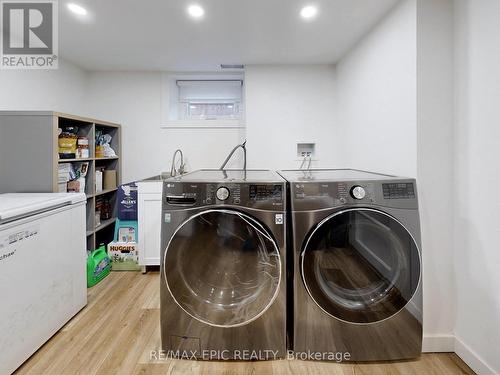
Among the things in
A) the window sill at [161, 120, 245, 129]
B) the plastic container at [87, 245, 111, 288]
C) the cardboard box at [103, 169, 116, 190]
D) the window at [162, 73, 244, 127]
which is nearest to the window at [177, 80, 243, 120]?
the window at [162, 73, 244, 127]

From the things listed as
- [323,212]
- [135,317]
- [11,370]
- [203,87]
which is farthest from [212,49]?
[11,370]

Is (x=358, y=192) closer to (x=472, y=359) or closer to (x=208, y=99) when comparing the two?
(x=472, y=359)

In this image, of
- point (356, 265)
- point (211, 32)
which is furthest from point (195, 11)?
point (356, 265)

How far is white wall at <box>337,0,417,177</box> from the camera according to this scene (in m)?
1.61

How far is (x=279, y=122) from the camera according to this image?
3.00 metres

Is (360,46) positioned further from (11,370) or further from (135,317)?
(11,370)

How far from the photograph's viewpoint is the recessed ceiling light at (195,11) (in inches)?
71.6

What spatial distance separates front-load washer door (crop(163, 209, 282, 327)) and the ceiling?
141 cm

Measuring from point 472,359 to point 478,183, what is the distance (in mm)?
908

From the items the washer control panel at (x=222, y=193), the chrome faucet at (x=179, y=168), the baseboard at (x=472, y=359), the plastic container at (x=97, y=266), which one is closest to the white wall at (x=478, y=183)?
the baseboard at (x=472, y=359)

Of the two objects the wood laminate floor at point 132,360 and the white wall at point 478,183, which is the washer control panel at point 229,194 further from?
the white wall at point 478,183

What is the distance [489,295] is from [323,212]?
0.87m

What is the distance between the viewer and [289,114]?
3.00 m

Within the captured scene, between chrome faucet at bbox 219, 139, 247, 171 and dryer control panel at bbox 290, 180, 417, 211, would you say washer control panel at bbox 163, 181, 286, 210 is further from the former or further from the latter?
chrome faucet at bbox 219, 139, 247, 171
